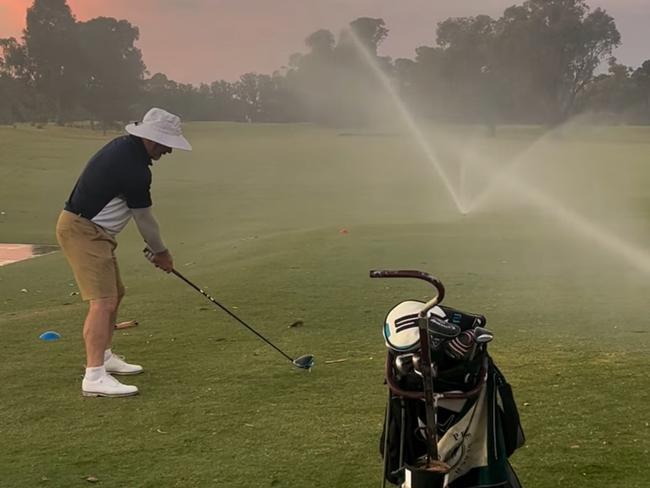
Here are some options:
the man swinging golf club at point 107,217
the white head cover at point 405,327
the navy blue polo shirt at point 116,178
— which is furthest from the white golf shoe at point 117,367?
the white head cover at point 405,327

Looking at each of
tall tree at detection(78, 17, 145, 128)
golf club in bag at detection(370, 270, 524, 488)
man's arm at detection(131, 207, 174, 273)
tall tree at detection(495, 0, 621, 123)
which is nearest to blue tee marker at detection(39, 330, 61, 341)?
man's arm at detection(131, 207, 174, 273)

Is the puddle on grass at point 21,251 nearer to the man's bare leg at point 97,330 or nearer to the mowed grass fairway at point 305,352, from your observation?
the mowed grass fairway at point 305,352

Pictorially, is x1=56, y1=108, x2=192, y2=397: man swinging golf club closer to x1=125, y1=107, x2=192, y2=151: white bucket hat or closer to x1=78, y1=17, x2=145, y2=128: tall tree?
x1=125, y1=107, x2=192, y2=151: white bucket hat

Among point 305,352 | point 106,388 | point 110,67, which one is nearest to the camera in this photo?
point 106,388

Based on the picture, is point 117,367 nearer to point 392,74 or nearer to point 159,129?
point 159,129

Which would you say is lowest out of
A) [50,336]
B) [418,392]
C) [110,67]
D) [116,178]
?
[50,336]

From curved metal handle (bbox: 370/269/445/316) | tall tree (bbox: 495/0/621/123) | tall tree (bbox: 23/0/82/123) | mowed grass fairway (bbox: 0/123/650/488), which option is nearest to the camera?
curved metal handle (bbox: 370/269/445/316)

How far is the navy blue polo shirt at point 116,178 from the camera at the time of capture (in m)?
5.69

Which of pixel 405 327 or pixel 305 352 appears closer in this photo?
pixel 405 327

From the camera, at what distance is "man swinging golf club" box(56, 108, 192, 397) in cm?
571

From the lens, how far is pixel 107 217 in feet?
19.3

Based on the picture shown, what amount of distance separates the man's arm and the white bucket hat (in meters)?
0.49

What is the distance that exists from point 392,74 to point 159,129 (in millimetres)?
55863

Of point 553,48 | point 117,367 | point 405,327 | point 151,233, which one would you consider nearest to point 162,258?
point 151,233
